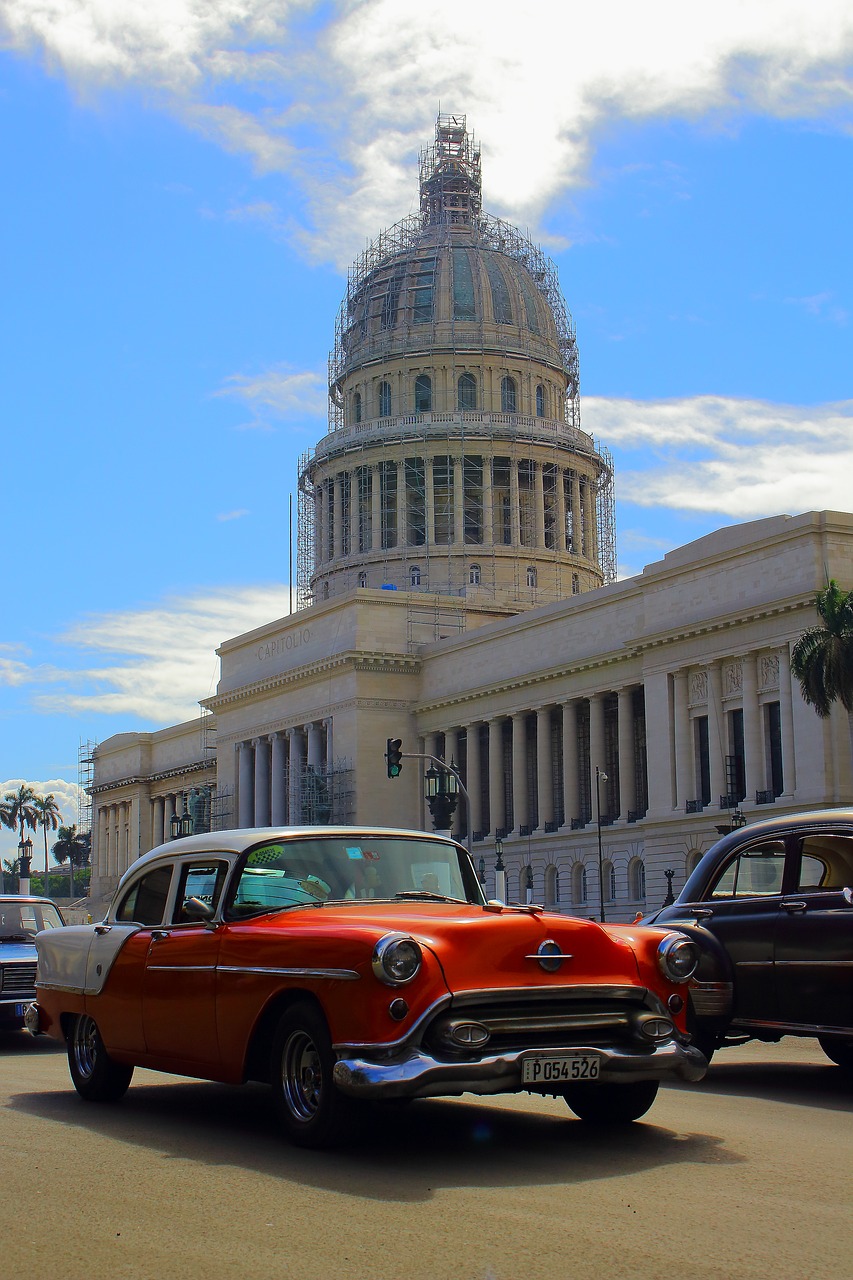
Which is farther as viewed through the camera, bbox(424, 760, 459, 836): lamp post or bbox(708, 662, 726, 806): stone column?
bbox(708, 662, 726, 806): stone column

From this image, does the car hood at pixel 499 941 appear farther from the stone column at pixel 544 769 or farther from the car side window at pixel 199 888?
the stone column at pixel 544 769

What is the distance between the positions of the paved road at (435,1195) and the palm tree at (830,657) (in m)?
38.9

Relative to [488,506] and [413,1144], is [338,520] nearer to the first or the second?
[488,506]

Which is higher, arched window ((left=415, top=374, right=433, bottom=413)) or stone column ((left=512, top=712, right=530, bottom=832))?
arched window ((left=415, top=374, right=433, bottom=413))

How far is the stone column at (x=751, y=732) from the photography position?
55.2 metres

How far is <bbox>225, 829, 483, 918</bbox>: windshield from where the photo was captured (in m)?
9.73

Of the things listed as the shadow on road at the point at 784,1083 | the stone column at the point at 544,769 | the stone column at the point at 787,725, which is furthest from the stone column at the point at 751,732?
the shadow on road at the point at 784,1083

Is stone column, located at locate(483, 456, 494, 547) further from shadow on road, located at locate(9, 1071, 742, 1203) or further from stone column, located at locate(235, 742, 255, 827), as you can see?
shadow on road, located at locate(9, 1071, 742, 1203)

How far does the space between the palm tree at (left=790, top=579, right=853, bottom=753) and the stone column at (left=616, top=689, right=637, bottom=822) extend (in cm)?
1519

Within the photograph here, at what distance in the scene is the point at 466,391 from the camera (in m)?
98.4

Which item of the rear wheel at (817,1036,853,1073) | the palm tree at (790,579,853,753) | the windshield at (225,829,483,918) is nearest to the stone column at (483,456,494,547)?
the palm tree at (790,579,853,753)

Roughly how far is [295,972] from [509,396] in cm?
9155

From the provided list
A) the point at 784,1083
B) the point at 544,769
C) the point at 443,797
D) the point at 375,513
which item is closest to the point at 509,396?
the point at 375,513

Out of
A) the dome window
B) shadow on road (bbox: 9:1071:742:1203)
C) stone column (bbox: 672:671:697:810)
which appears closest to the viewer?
shadow on road (bbox: 9:1071:742:1203)
